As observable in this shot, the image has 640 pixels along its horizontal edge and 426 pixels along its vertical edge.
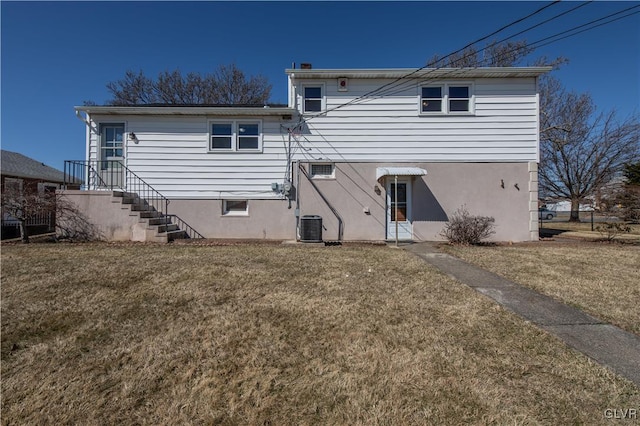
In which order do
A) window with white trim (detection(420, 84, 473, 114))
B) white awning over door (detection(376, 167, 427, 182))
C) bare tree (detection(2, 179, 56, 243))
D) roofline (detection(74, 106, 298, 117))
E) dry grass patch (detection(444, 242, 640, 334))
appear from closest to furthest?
dry grass patch (detection(444, 242, 640, 334))
bare tree (detection(2, 179, 56, 243))
white awning over door (detection(376, 167, 427, 182))
roofline (detection(74, 106, 298, 117))
window with white trim (detection(420, 84, 473, 114))

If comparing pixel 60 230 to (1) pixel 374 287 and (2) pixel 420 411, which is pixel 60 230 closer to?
(1) pixel 374 287

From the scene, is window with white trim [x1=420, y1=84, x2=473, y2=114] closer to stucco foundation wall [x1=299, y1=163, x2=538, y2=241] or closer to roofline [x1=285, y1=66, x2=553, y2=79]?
roofline [x1=285, y1=66, x2=553, y2=79]

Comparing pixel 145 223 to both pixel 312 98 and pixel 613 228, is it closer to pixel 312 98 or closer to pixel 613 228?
pixel 312 98

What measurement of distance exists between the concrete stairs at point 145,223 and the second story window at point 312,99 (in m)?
6.16

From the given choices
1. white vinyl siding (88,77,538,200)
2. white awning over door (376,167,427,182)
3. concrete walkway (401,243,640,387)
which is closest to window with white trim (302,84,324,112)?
white vinyl siding (88,77,538,200)

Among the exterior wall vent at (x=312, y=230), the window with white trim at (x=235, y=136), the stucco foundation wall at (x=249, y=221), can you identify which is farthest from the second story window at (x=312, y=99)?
the exterior wall vent at (x=312, y=230)

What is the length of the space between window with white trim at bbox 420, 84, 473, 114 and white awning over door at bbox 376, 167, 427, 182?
86.7 inches

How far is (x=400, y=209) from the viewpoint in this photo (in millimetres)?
10719

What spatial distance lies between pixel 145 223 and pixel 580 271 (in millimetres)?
11258

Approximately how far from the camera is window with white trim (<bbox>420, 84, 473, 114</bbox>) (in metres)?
10.6

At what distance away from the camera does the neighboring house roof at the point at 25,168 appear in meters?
15.5

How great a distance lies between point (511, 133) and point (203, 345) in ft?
37.9

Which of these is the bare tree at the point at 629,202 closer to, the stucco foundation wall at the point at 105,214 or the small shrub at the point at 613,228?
the small shrub at the point at 613,228

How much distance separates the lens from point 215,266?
613 centimetres
